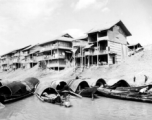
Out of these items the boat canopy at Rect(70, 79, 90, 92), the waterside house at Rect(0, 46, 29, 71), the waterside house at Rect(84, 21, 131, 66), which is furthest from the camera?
the waterside house at Rect(0, 46, 29, 71)

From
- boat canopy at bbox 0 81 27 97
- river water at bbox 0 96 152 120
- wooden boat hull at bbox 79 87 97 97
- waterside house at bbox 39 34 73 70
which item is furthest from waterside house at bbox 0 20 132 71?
river water at bbox 0 96 152 120

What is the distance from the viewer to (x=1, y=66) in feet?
246

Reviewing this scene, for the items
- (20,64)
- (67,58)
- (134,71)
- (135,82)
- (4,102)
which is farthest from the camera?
(20,64)

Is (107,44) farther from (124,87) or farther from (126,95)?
(126,95)

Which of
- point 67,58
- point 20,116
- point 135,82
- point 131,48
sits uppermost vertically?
point 131,48

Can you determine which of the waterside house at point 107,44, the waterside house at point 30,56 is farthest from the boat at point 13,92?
the waterside house at point 30,56

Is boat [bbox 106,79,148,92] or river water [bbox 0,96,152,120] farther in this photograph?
boat [bbox 106,79,148,92]

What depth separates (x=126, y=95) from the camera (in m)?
16.7

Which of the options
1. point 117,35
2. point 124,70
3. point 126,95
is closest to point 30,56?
point 117,35

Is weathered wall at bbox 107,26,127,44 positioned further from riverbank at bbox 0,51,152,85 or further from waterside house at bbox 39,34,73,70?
waterside house at bbox 39,34,73,70

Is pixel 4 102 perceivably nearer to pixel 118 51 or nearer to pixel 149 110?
pixel 149 110

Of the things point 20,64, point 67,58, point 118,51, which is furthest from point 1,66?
point 118,51

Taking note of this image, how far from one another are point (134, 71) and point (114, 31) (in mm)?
12089

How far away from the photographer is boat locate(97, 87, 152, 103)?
1515 centimetres
